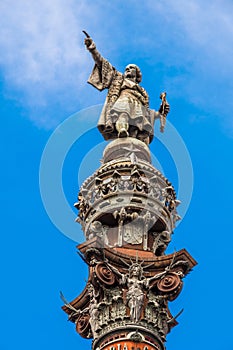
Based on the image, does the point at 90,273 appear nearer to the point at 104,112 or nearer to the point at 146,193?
the point at 146,193

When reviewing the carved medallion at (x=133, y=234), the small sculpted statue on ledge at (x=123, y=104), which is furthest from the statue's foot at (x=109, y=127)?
the carved medallion at (x=133, y=234)

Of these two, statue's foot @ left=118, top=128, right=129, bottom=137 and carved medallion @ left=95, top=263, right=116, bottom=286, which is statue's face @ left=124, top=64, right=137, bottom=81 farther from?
carved medallion @ left=95, top=263, right=116, bottom=286

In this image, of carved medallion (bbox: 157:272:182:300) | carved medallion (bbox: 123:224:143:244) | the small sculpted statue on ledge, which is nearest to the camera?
carved medallion (bbox: 157:272:182:300)

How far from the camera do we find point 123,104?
41.5 m

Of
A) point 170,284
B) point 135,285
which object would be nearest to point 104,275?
point 135,285

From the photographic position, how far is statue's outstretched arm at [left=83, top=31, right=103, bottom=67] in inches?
1628

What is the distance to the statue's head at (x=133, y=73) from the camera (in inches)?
1726

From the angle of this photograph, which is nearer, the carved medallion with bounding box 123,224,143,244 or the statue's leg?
the carved medallion with bounding box 123,224,143,244

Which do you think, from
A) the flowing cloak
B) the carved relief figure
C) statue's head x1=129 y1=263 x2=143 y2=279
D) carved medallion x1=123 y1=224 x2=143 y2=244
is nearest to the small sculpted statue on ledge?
the flowing cloak

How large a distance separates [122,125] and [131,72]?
406 centimetres

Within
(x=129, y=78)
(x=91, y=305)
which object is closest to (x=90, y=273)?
(x=91, y=305)

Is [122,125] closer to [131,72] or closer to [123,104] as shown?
[123,104]

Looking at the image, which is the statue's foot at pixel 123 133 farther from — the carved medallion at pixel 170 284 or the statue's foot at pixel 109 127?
the carved medallion at pixel 170 284

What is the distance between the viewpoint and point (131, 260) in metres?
33.7
